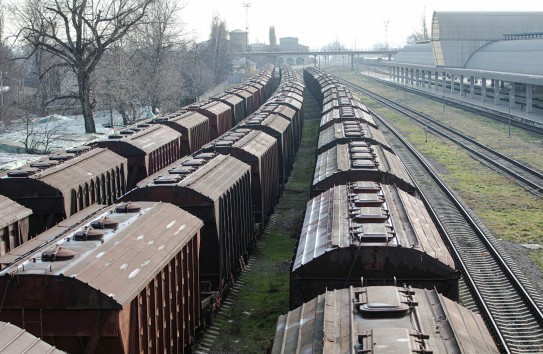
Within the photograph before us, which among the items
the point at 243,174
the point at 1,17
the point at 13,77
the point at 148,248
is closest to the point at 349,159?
the point at 243,174

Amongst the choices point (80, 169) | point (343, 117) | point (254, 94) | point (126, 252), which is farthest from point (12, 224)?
point (254, 94)

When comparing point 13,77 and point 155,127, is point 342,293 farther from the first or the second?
point 13,77

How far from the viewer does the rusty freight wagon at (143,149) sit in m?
24.9

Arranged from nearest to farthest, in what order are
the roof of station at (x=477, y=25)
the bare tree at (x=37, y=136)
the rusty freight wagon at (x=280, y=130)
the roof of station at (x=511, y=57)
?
Result: the rusty freight wagon at (x=280, y=130) → the bare tree at (x=37, y=136) → the roof of station at (x=511, y=57) → the roof of station at (x=477, y=25)

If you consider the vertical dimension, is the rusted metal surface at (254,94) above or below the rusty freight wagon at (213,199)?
above

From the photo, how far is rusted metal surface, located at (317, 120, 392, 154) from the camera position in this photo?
25602 mm

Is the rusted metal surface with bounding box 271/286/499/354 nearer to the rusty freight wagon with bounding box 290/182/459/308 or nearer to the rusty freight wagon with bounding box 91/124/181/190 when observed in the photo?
the rusty freight wagon with bounding box 290/182/459/308

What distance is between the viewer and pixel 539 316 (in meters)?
16.3

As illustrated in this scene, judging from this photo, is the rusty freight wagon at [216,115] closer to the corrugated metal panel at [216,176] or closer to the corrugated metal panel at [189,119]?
the corrugated metal panel at [189,119]

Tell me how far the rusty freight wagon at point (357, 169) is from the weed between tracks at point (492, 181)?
5.35 metres

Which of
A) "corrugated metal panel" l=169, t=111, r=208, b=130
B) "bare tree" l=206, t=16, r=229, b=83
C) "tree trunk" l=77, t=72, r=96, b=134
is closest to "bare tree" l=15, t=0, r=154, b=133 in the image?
"tree trunk" l=77, t=72, r=96, b=134

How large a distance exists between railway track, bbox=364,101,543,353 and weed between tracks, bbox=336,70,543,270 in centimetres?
112

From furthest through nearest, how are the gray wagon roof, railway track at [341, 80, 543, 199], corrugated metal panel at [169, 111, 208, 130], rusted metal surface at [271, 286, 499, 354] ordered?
railway track at [341, 80, 543, 199], corrugated metal panel at [169, 111, 208, 130], the gray wagon roof, rusted metal surface at [271, 286, 499, 354]

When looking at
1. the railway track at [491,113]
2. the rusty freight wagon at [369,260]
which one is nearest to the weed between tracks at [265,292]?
the rusty freight wagon at [369,260]
